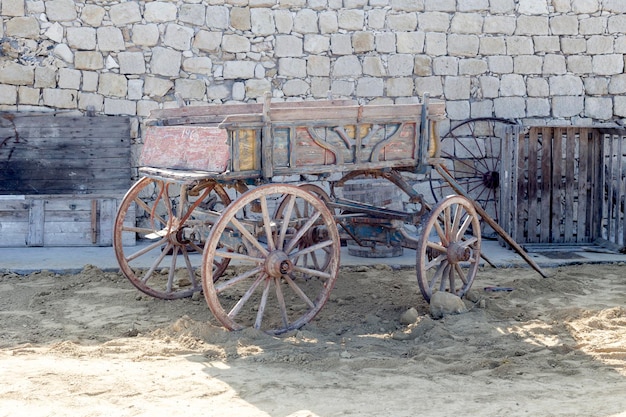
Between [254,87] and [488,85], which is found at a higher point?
[488,85]

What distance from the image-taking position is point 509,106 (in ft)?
35.4

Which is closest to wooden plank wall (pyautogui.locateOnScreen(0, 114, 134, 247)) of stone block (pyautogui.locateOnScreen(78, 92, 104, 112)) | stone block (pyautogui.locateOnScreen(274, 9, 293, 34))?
stone block (pyautogui.locateOnScreen(78, 92, 104, 112))

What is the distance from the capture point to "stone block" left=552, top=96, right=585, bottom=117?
10.9 m

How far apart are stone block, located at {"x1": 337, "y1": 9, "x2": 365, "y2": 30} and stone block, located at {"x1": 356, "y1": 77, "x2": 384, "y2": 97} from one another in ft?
2.19

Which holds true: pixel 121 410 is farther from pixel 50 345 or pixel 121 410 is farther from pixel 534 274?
pixel 534 274

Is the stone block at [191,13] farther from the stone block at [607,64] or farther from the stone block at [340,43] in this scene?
the stone block at [607,64]

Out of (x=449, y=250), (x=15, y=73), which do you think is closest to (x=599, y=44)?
(x=449, y=250)

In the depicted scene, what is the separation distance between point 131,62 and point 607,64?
618 cm

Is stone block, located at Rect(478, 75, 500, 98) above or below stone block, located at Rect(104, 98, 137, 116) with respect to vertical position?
above

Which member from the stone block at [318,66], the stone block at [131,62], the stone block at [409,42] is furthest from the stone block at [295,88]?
the stone block at [131,62]

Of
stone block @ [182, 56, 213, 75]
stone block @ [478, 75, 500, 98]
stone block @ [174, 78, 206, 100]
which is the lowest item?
stone block @ [174, 78, 206, 100]

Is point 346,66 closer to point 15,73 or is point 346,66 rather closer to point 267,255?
point 15,73

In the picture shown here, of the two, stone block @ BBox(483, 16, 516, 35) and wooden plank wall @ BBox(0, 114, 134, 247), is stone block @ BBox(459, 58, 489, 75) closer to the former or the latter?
stone block @ BBox(483, 16, 516, 35)

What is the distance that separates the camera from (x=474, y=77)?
10711 mm
